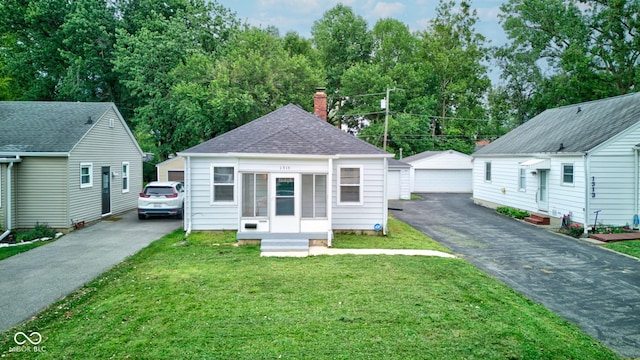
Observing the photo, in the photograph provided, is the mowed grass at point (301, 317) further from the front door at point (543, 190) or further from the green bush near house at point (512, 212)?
the green bush near house at point (512, 212)

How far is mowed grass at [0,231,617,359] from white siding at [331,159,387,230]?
418 centimetres

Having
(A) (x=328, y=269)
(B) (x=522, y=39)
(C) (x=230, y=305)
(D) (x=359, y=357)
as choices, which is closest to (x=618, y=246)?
(A) (x=328, y=269)

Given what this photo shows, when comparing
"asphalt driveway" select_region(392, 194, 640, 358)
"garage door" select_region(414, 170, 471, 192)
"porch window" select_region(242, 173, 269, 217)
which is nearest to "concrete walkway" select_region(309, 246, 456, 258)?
"asphalt driveway" select_region(392, 194, 640, 358)

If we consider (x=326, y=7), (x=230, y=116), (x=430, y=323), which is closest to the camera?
(x=430, y=323)

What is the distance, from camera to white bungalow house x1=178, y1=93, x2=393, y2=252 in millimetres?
12211

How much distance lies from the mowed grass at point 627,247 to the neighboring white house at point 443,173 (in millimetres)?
19644

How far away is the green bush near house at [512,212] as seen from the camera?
18.2m

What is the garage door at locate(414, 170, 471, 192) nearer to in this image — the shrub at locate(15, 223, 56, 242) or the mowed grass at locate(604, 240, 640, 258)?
A: the mowed grass at locate(604, 240, 640, 258)

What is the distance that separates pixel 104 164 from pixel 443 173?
Answer: 24546mm

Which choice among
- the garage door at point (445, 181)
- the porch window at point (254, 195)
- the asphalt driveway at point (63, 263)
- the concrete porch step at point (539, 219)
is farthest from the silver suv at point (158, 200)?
the garage door at point (445, 181)

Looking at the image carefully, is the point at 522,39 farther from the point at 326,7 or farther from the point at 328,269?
the point at 328,269

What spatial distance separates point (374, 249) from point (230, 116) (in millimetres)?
15479

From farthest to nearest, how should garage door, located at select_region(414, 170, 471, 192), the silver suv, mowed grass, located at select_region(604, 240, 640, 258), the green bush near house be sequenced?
1. garage door, located at select_region(414, 170, 471, 192)
2. the green bush near house
3. the silver suv
4. mowed grass, located at select_region(604, 240, 640, 258)

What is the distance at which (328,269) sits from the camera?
9234 mm
